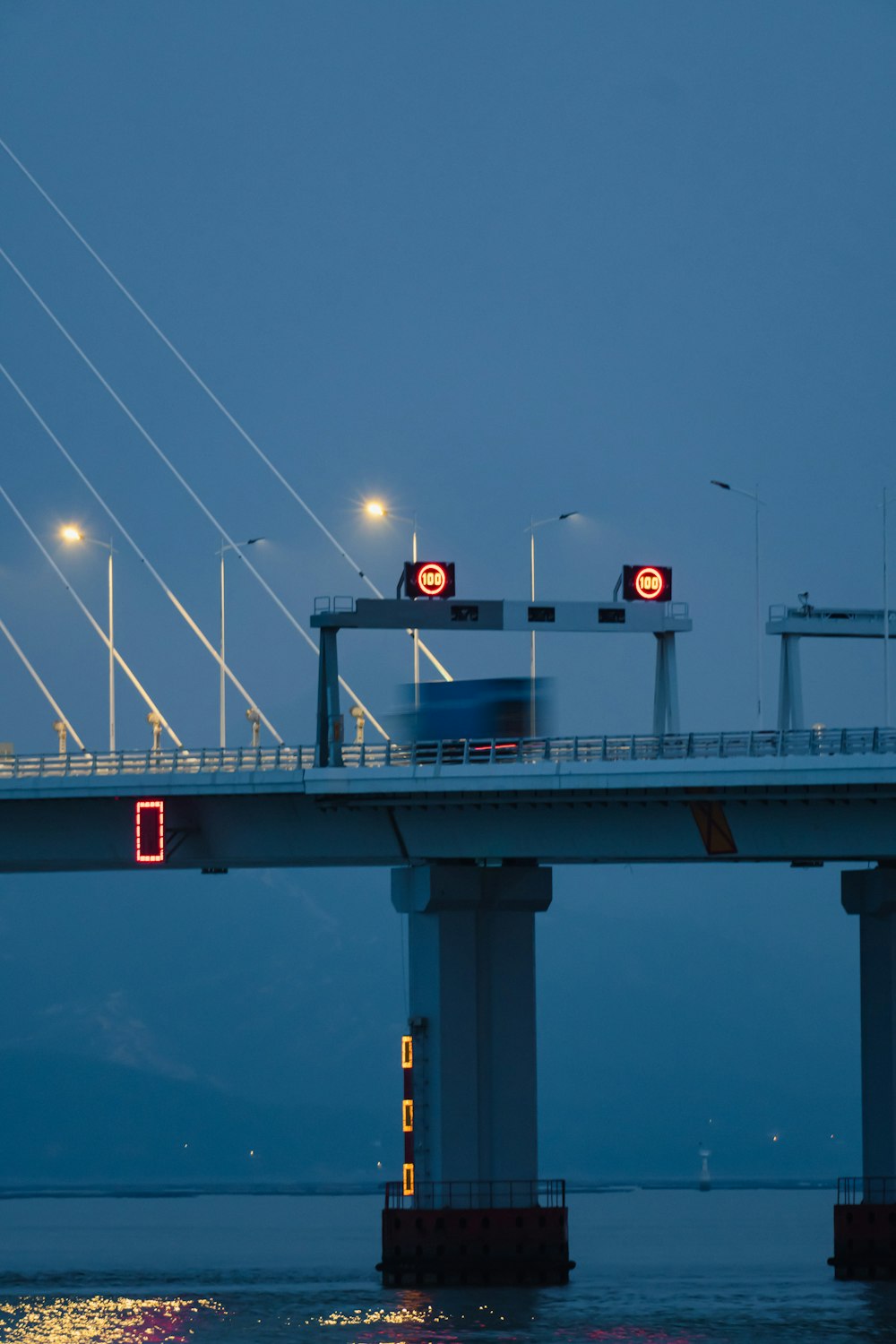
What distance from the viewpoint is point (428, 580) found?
3607 inches

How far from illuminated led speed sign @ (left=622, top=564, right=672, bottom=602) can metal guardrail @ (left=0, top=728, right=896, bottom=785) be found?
8.42 meters

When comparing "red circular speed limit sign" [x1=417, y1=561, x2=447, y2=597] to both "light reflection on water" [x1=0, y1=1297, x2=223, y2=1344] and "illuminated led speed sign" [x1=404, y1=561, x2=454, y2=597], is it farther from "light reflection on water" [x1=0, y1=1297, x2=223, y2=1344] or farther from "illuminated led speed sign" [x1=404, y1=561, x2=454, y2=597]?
"light reflection on water" [x1=0, y1=1297, x2=223, y2=1344]

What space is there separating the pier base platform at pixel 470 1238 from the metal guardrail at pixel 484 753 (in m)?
13.7

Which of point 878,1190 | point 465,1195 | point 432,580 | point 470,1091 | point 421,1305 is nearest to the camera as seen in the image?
point 421,1305

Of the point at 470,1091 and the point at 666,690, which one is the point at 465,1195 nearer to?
the point at 470,1091

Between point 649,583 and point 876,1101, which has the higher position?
point 649,583

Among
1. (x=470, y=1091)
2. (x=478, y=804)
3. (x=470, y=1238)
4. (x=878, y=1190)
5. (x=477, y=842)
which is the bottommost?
(x=470, y=1238)

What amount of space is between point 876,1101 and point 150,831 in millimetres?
25781

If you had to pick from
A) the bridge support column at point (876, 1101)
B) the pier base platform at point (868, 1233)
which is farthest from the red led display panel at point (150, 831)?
the pier base platform at point (868, 1233)

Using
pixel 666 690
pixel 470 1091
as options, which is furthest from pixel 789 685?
pixel 470 1091

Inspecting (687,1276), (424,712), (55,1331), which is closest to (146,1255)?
(687,1276)

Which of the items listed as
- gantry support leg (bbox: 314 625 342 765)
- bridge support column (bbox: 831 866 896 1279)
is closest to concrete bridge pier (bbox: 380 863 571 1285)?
gantry support leg (bbox: 314 625 342 765)

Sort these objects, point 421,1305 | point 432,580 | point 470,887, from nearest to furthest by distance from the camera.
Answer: point 421,1305, point 470,887, point 432,580

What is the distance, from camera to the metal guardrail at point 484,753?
78500mm
